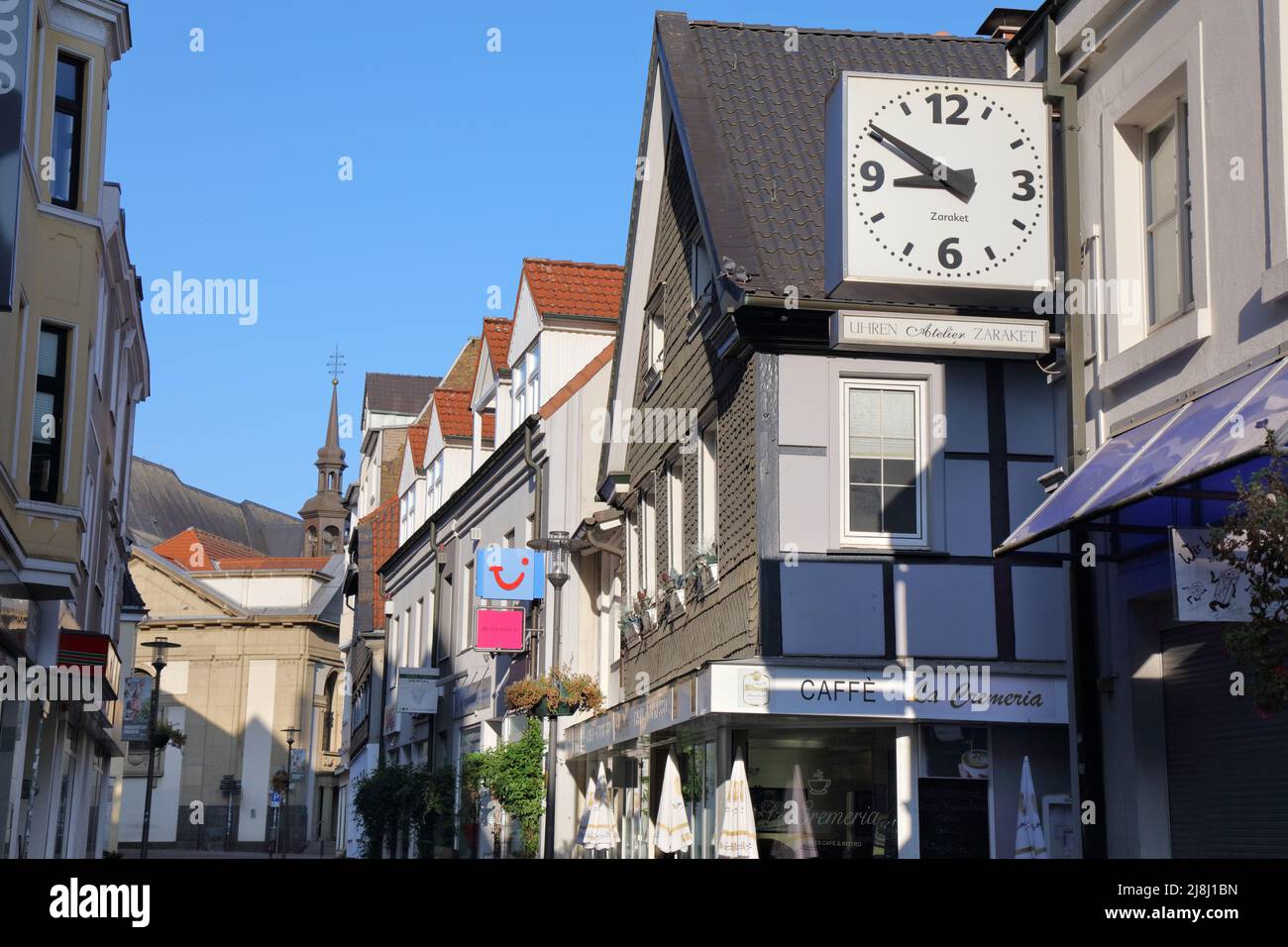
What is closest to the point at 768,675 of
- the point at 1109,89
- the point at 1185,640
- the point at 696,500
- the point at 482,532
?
the point at 696,500

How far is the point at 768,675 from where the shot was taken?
14.6 metres

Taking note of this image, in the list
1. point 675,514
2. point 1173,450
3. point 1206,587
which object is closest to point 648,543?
point 675,514

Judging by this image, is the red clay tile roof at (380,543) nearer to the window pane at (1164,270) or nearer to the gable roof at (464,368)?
the gable roof at (464,368)

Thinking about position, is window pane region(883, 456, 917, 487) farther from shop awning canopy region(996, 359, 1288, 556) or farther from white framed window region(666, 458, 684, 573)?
shop awning canopy region(996, 359, 1288, 556)

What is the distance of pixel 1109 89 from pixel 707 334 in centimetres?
633

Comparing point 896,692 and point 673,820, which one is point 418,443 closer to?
point 673,820

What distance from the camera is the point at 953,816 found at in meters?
14.8

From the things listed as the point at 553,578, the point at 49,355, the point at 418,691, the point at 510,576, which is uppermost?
the point at 49,355

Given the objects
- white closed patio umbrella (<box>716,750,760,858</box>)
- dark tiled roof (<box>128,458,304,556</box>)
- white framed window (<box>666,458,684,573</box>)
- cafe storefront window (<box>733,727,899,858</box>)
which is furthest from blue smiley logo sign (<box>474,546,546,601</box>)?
dark tiled roof (<box>128,458,304,556</box>)

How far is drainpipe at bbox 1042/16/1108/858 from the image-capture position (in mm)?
10859

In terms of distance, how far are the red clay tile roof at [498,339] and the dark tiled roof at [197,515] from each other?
92.2 meters

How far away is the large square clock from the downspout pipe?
88 cm

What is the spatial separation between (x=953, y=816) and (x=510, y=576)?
12.2 m

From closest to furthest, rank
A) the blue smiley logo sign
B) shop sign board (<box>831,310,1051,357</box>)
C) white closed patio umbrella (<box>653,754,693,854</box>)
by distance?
1. shop sign board (<box>831,310,1051,357</box>)
2. white closed patio umbrella (<box>653,754,693,854</box>)
3. the blue smiley logo sign
